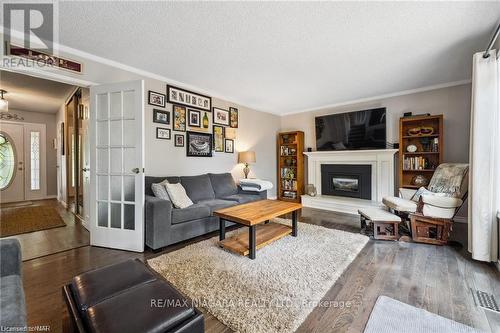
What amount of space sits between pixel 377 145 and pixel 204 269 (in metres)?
4.06

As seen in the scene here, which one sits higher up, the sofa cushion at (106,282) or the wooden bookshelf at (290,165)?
the wooden bookshelf at (290,165)

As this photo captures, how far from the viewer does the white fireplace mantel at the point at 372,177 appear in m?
4.25

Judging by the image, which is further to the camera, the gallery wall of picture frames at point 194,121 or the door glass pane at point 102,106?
the gallery wall of picture frames at point 194,121

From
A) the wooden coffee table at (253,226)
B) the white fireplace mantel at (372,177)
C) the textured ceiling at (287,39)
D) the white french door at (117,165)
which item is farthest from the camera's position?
the white fireplace mantel at (372,177)

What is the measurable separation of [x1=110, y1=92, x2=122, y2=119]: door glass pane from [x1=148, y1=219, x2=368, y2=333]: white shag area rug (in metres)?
1.83

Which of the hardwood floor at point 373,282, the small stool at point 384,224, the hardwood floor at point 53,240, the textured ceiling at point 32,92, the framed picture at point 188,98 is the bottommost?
the hardwood floor at point 373,282

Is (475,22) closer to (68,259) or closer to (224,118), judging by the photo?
(224,118)

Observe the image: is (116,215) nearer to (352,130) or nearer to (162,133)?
(162,133)

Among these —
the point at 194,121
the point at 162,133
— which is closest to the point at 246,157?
the point at 194,121

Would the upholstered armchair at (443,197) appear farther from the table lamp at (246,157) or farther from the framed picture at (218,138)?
the framed picture at (218,138)

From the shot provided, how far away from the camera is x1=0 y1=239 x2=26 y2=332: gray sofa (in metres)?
0.88

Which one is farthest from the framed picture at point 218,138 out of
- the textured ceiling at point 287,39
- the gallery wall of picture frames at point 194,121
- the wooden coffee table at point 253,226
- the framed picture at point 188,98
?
the wooden coffee table at point 253,226

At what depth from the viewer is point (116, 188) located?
2762 mm

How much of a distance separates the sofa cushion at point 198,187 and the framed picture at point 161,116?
3.14 feet
